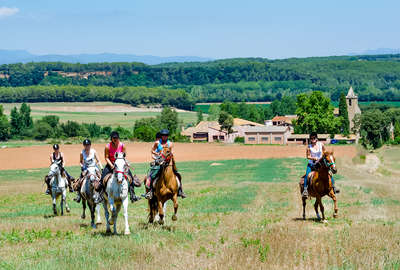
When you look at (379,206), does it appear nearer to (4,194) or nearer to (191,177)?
(4,194)

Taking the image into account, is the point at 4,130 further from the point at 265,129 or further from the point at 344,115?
the point at 344,115

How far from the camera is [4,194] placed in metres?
41.2

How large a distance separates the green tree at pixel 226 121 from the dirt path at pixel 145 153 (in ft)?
97.5

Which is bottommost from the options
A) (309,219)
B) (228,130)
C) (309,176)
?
(228,130)

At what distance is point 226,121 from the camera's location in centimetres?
13725

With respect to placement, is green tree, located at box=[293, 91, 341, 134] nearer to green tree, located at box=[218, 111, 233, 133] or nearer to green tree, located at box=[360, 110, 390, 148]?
green tree, located at box=[360, 110, 390, 148]

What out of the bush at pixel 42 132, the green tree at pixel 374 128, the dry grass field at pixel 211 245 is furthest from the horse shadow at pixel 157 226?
the green tree at pixel 374 128

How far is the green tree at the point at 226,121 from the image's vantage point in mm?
136375

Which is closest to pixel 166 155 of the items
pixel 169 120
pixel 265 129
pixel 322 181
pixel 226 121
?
pixel 322 181

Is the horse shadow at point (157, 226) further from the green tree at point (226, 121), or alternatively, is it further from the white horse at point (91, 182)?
the green tree at point (226, 121)

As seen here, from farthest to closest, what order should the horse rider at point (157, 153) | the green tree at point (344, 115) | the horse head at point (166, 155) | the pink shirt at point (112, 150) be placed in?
the green tree at point (344, 115)
the horse rider at point (157, 153)
the horse head at point (166, 155)
the pink shirt at point (112, 150)

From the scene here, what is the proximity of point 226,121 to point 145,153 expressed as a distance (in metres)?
49.1

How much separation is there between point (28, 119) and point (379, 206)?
115 metres

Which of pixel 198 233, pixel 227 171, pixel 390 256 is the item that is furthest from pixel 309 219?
pixel 227 171
